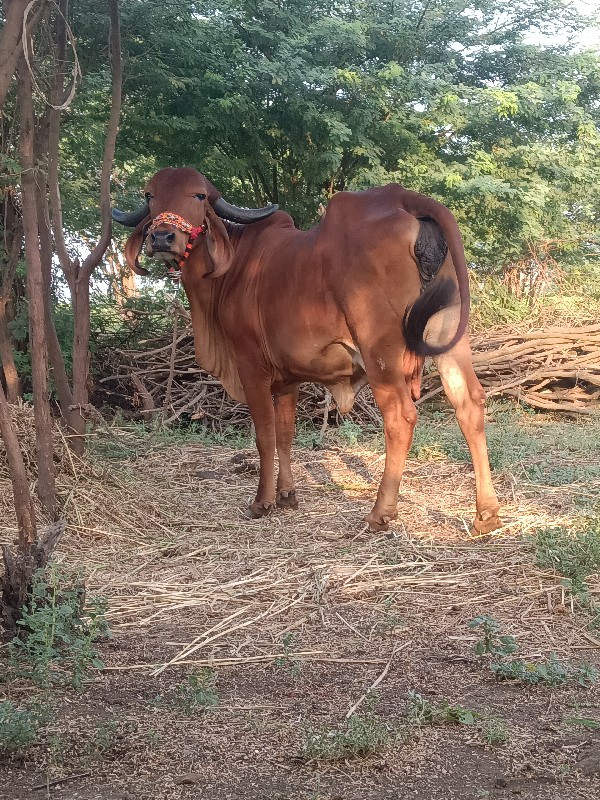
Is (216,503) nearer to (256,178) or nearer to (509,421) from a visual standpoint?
(509,421)

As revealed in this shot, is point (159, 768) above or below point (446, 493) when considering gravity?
below

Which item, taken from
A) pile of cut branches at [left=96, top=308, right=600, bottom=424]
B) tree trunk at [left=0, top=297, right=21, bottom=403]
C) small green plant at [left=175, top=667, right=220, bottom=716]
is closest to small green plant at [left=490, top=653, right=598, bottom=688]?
small green plant at [left=175, top=667, right=220, bottom=716]

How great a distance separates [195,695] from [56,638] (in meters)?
0.82

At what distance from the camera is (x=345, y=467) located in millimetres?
7656

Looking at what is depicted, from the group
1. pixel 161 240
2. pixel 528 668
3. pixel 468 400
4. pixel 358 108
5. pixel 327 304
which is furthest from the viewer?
pixel 358 108

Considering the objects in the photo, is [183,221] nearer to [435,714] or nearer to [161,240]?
[161,240]

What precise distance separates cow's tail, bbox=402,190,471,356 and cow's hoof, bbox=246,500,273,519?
1.50m

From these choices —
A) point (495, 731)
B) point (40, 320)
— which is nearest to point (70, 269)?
point (40, 320)

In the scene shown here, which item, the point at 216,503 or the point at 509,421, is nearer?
the point at 216,503

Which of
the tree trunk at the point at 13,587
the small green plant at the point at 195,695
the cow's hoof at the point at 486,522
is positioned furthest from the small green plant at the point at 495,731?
the cow's hoof at the point at 486,522

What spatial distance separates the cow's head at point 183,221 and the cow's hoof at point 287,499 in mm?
1557

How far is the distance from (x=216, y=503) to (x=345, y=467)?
5.06ft

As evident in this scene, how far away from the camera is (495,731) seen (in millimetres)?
2787

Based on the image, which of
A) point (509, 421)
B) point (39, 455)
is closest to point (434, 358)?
point (39, 455)
